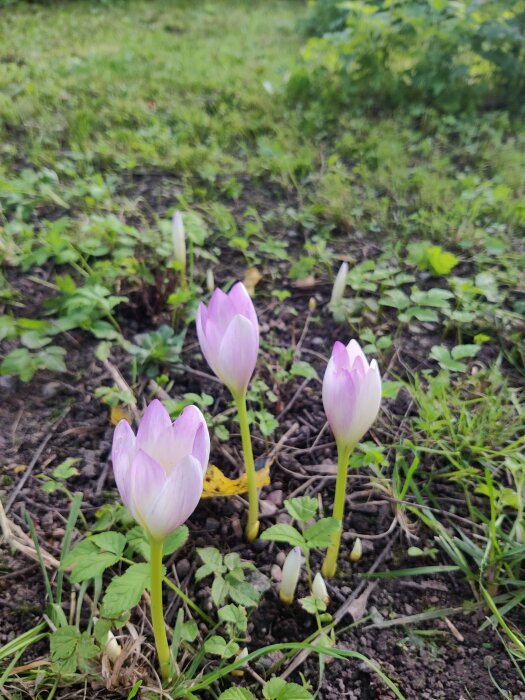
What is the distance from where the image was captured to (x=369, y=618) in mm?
1184

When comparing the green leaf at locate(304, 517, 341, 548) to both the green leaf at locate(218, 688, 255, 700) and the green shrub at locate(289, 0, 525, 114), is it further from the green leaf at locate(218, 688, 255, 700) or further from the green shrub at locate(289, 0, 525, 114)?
the green shrub at locate(289, 0, 525, 114)

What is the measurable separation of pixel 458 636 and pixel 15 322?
1.48 metres

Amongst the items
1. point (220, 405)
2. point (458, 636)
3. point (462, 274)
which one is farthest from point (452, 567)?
point (462, 274)

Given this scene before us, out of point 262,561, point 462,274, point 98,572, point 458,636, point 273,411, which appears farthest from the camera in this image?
point 462,274

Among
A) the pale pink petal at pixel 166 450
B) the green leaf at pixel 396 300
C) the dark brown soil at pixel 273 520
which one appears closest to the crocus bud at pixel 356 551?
the dark brown soil at pixel 273 520

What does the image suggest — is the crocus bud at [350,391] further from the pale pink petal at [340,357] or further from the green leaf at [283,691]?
the green leaf at [283,691]

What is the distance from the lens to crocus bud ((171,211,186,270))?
6.49 ft

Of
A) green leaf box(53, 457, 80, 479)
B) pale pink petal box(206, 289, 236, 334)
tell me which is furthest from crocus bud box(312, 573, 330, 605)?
green leaf box(53, 457, 80, 479)

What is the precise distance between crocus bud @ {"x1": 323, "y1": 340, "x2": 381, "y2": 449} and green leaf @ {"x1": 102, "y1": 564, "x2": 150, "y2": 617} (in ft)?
1.42

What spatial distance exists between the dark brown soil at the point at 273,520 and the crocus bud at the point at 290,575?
0.11 ft

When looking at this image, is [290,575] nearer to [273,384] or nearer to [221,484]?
[221,484]

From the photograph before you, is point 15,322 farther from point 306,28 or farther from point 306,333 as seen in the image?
point 306,28

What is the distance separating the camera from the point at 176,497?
83 centimetres

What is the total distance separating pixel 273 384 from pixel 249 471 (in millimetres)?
555
